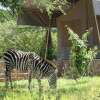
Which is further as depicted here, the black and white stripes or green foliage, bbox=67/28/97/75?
green foliage, bbox=67/28/97/75

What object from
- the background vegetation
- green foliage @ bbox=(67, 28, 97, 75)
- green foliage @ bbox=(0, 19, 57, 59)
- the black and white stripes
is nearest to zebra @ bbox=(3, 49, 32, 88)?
the black and white stripes

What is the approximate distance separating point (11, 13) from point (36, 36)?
20.3 m

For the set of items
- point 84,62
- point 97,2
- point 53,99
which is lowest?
point 53,99

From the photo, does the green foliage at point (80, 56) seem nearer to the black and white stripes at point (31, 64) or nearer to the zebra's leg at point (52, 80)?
the black and white stripes at point (31, 64)

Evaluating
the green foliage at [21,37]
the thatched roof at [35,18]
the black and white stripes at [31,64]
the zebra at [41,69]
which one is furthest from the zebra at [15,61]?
the green foliage at [21,37]

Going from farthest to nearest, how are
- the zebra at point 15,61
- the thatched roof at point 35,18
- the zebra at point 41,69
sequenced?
the thatched roof at point 35,18
the zebra at point 15,61
the zebra at point 41,69

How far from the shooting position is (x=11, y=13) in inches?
703

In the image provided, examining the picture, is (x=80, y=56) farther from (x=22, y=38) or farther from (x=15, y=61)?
(x=22, y=38)

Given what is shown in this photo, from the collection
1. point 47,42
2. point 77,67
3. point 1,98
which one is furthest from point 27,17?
point 1,98

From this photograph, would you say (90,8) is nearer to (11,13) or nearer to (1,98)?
(11,13)

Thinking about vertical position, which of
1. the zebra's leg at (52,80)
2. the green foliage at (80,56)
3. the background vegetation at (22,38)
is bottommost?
the zebra's leg at (52,80)

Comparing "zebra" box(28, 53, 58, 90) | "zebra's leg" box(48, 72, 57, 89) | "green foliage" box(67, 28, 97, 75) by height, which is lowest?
"zebra's leg" box(48, 72, 57, 89)

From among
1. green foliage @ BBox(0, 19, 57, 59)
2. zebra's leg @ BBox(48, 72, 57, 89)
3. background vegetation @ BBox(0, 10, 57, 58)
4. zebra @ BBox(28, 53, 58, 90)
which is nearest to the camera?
zebra's leg @ BBox(48, 72, 57, 89)

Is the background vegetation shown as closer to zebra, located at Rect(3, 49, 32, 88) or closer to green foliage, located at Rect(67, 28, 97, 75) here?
green foliage, located at Rect(67, 28, 97, 75)
